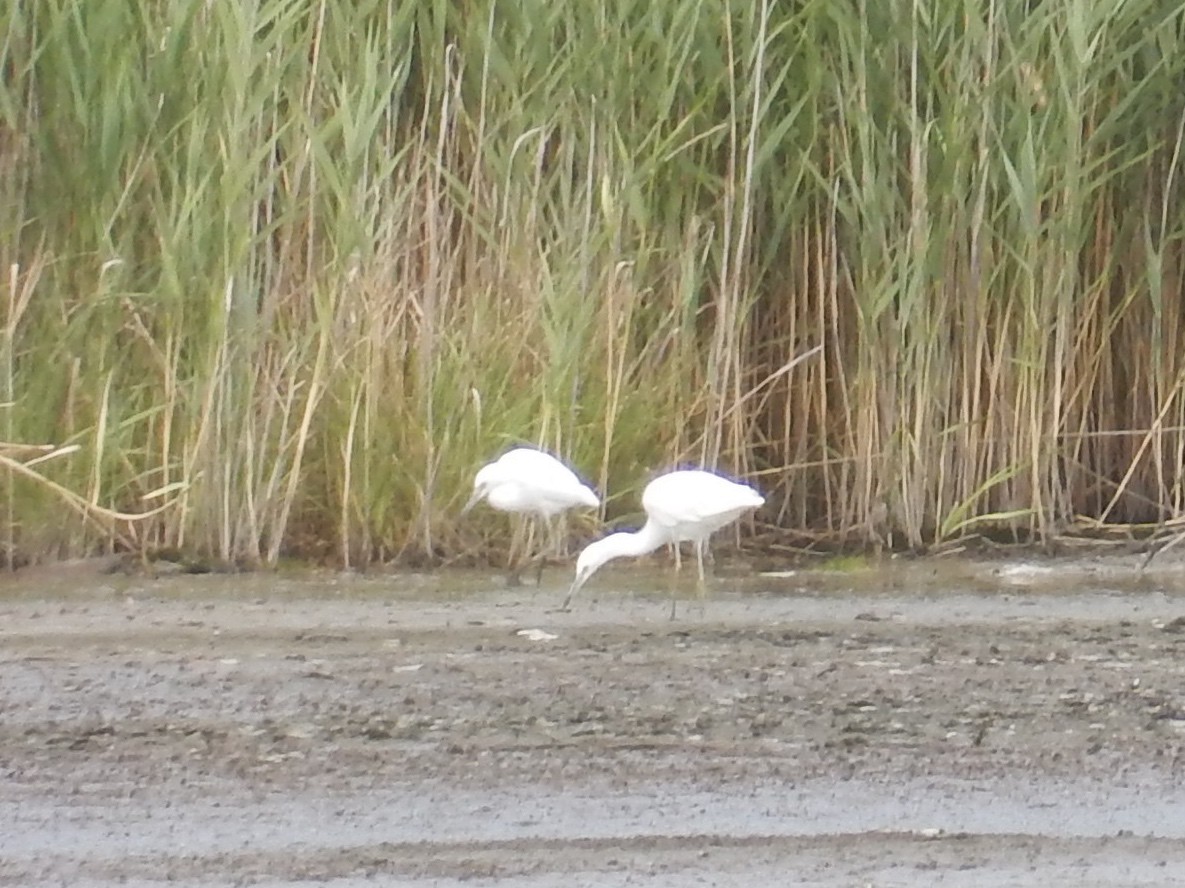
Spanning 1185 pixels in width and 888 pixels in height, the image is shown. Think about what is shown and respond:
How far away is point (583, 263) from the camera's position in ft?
18.9

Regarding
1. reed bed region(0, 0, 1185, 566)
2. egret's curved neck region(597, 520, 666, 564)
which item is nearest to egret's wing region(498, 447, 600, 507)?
egret's curved neck region(597, 520, 666, 564)

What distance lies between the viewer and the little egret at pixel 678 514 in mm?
5168

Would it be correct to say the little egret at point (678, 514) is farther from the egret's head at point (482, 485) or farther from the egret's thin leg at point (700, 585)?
the egret's head at point (482, 485)

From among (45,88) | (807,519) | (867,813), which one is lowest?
(867,813)

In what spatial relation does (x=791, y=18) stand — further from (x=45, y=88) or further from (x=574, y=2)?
(x=45, y=88)

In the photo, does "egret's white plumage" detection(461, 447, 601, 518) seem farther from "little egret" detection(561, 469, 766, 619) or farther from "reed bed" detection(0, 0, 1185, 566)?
"reed bed" detection(0, 0, 1185, 566)

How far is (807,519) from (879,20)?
135cm

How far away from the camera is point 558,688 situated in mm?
4082

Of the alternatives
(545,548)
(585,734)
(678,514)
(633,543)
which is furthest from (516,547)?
(585,734)

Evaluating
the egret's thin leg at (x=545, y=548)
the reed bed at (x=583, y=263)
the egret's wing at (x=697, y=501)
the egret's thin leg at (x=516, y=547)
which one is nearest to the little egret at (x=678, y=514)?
the egret's wing at (x=697, y=501)

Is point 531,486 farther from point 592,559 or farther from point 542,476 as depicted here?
point 592,559

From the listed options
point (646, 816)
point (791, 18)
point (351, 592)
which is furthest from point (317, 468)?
point (646, 816)

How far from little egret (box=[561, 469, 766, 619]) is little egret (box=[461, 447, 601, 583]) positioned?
0.43 feet

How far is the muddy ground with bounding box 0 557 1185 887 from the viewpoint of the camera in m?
2.94
